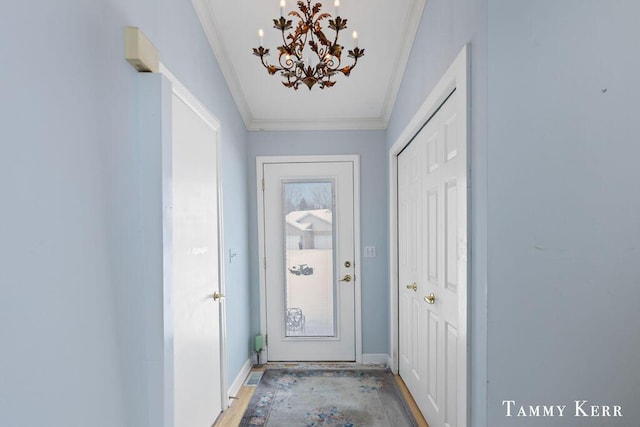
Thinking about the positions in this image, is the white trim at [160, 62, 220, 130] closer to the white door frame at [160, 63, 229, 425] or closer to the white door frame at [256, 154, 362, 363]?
the white door frame at [160, 63, 229, 425]

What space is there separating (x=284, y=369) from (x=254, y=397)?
50 centimetres

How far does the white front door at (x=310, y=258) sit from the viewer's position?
305cm

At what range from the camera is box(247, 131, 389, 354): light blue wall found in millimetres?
3053

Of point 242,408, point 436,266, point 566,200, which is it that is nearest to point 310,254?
point 242,408

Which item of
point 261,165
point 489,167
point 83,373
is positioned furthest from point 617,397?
point 261,165

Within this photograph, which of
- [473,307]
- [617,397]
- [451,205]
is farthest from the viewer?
[451,205]

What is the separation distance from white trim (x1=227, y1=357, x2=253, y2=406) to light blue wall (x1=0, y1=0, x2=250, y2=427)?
141 cm

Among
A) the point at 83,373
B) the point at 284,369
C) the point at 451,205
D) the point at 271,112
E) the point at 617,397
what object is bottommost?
Answer: the point at 284,369

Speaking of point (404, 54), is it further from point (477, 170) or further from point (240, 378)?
point (240, 378)

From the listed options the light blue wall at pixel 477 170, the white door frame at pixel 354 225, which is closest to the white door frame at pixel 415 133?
the light blue wall at pixel 477 170

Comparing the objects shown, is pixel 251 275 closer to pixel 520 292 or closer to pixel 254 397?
pixel 254 397

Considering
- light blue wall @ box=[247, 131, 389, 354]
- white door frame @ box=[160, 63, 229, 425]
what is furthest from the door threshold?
white door frame @ box=[160, 63, 229, 425]

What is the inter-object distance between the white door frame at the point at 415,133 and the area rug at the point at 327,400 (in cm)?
34

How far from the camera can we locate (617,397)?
106cm
